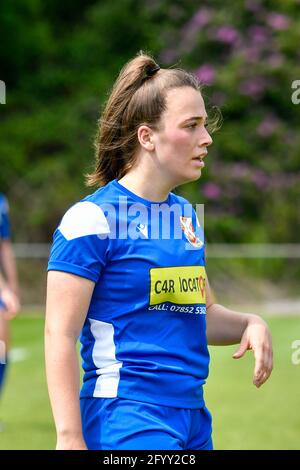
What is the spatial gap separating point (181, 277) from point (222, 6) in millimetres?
20040

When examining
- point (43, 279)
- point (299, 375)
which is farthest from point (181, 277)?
point (43, 279)

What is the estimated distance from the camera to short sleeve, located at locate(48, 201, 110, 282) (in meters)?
2.95

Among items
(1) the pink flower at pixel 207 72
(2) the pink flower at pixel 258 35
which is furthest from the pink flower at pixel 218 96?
(2) the pink flower at pixel 258 35

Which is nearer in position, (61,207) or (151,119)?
(151,119)

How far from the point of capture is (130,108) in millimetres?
3252

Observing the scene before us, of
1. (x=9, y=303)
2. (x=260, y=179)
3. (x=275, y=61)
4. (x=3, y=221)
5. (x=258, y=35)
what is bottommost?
(x=9, y=303)

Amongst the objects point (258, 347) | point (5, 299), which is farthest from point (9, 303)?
point (258, 347)

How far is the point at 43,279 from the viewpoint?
19.2 meters

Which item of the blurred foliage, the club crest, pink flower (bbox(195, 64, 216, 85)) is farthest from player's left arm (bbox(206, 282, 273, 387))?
pink flower (bbox(195, 64, 216, 85))

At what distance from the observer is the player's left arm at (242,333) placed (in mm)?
3115

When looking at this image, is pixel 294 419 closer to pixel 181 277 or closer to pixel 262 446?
pixel 262 446

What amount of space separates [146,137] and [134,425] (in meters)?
0.89

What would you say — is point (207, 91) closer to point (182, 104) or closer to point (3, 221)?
point (3, 221)
